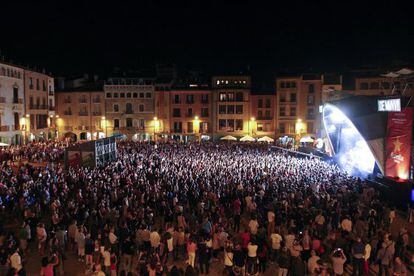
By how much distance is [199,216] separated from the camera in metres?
16.1

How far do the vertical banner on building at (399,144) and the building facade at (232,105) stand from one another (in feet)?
119

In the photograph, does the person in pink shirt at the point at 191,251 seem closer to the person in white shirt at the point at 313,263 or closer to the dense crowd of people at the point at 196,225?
the dense crowd of people at the point at 196,225

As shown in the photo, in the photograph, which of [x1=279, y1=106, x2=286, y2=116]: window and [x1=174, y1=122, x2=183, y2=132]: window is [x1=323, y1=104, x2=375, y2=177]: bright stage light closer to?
[x1=279, y1=106, x2=286, y2=116]: window

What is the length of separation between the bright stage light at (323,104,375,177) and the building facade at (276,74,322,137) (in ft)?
67.0

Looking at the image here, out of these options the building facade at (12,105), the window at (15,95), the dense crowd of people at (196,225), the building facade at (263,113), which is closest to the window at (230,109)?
the building facade at (263,113)

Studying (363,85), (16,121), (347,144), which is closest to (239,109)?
(363,85)

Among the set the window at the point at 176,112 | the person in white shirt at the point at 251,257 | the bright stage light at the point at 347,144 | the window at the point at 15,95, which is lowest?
the person in white shirt at the point at 251,257

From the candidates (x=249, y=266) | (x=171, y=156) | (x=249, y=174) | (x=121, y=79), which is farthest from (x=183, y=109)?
(x=249, y=266)

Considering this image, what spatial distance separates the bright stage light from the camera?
27609 millimetres

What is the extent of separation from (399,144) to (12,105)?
143 feet

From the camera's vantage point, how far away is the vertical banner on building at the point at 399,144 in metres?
23.2

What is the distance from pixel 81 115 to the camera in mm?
62750

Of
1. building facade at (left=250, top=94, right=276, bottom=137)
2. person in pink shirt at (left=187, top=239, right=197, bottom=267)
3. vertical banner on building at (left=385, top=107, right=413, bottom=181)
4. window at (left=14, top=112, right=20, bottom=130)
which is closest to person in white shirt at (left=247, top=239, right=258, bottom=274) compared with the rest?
person in pink shirt at (left=187, top=239, right=197, bottom=267)

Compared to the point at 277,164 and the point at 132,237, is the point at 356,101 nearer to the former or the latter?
the point at 277,164
